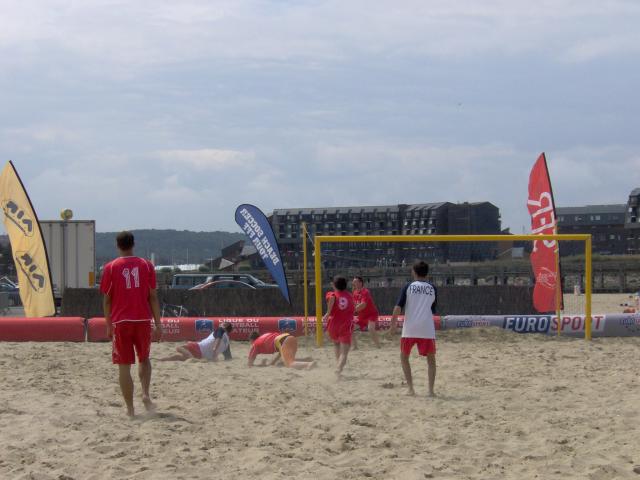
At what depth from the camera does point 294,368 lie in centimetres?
1065

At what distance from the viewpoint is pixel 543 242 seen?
49.4 ft

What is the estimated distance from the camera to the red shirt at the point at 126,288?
641 centimetres

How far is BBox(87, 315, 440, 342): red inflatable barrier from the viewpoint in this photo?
1468cm

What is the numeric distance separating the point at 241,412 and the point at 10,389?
215 centimetres

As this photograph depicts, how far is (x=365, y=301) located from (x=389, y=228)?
80.9ft

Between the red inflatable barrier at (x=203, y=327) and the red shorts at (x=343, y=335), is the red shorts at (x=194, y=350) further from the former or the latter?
the red inflatable barrier at (x=203, y=327)

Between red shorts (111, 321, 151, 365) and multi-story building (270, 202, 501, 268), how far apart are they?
386 inches

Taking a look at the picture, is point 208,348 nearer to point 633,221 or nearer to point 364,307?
point 364,307

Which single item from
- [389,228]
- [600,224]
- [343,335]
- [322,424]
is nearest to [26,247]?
[343,335]

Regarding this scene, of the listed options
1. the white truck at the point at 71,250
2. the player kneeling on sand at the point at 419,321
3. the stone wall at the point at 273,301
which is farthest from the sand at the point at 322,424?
the white truck at the point at 71,250

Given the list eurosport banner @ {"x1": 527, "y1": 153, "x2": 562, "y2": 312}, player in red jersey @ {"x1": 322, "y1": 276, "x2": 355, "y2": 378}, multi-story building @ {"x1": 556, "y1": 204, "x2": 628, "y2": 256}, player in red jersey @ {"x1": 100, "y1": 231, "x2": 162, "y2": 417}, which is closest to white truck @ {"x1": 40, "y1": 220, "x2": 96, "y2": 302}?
eurosport banner @ {"x1": 527, "y1": 153, "x2": 562, "y2": 312}

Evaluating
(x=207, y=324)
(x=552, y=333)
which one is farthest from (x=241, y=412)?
(x=552, y=333)

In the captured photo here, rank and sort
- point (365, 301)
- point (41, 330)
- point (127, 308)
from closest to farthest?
point (127, 308) < point (365, 301) < point (41, 330)

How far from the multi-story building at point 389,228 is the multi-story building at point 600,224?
78.6 feet
